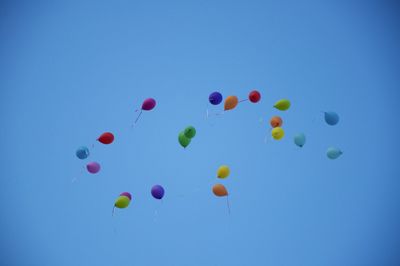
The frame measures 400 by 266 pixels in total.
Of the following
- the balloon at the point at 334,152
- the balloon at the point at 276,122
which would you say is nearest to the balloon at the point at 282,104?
the balloon at the point at 276,122

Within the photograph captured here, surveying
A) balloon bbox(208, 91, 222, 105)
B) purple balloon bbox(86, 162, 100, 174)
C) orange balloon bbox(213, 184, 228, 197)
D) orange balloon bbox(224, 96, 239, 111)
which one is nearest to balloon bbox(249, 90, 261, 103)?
orange balloon bbox(224, 96, 239, 111)

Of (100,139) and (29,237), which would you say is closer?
(100,139)

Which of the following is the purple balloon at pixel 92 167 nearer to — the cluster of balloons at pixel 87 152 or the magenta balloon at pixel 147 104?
the cluster of balloons at pixel 87 152

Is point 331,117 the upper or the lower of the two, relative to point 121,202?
upper

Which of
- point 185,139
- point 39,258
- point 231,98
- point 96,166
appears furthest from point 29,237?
point 231,98

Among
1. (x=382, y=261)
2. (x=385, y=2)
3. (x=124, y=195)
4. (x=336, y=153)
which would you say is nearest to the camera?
(x=124, y=195)

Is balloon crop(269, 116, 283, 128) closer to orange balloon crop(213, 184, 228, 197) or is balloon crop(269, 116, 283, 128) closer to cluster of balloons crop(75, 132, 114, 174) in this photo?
orange balloon crop(213, 184, 228, 197)

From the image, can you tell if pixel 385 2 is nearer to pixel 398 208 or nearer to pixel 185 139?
pixel 398 208

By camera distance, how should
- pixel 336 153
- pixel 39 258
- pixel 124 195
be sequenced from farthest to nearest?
1. pixel 39 258
2. pixel 336 153
3. pixel 124 195

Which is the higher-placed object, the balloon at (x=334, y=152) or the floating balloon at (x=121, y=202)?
the balloon at (x=334, y=152)

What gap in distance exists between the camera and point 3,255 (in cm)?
894

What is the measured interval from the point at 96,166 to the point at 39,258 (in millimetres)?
4987

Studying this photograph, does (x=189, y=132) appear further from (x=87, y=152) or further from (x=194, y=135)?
(x=87, y=152)

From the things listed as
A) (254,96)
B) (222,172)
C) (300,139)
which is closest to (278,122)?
(300,139)
